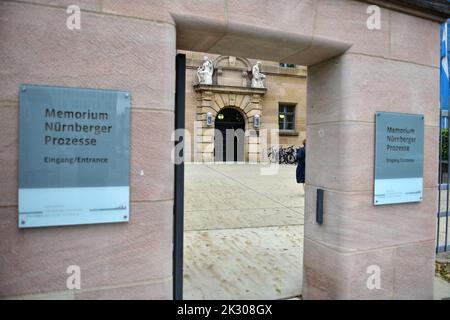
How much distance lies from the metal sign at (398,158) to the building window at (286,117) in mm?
20374

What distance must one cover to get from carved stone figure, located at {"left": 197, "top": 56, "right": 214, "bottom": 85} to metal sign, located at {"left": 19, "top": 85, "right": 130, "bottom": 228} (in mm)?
19060

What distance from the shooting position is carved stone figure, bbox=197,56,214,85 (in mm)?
20766

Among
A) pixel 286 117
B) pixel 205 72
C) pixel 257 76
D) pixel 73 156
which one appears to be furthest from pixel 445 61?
pixel 286 117

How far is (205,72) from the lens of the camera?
20.8m

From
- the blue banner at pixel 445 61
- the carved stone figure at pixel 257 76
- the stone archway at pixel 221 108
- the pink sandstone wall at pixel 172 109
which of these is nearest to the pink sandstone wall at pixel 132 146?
the pink sandstone wall at pixel 172 109

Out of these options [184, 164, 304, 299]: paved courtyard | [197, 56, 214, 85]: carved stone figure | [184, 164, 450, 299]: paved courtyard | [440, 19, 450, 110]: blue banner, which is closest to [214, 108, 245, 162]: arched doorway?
[197, 56, 214, 85]: carved stone figure

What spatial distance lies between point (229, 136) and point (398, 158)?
19364 mm

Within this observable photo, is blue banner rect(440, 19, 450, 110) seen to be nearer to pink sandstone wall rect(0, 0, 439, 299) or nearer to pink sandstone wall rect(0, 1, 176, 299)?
pink sandstone wall rect(0, 0, 439, 299)

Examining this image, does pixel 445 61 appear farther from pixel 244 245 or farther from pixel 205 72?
pixel 205 72

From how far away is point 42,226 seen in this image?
7.12 feet

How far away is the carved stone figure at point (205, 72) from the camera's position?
818 inches

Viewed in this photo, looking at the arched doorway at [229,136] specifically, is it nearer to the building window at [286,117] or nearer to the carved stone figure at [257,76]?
the carved stone figure at [257,76]
